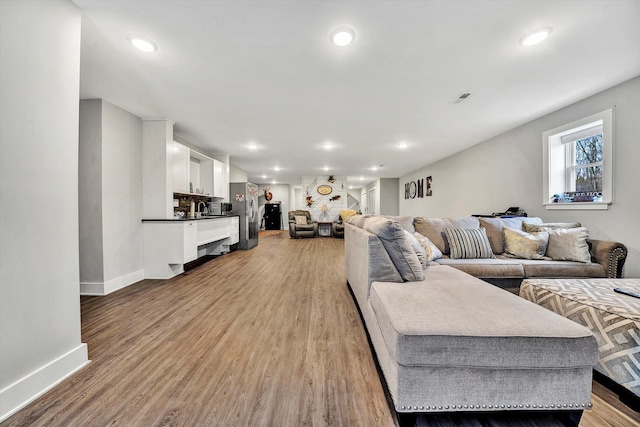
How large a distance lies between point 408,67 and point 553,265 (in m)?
2.60

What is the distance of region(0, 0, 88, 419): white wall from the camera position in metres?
1.17

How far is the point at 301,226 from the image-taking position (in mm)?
8266

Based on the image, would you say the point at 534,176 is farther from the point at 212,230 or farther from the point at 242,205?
the point at 242,205

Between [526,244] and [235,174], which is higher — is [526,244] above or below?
below

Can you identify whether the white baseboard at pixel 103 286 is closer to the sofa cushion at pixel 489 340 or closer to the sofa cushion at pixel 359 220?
the sofa cushion at pixel 359 220

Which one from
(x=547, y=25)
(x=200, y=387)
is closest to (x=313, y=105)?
(x=547, y=25)

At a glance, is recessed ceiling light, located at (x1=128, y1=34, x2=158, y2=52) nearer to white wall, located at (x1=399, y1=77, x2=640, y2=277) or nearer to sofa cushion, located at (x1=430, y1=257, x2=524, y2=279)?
Answer: sofa cushion, located at (x1=430, y1=257, x2=524, y2=279)

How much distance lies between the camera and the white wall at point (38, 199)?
1.17 metres

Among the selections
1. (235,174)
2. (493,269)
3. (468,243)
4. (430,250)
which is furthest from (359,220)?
(235,174)

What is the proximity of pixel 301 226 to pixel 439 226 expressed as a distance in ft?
19.0

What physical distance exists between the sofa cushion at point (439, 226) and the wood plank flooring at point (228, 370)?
1316 mm

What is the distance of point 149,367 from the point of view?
1490 millimetres

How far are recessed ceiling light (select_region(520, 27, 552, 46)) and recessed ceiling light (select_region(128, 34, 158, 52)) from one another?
3.09m

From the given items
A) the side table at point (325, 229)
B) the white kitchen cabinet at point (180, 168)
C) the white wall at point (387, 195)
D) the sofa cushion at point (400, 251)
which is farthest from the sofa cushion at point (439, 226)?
the white wall at point (387, 195)
